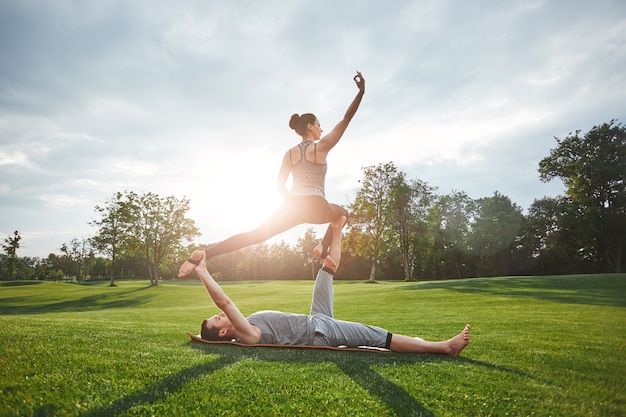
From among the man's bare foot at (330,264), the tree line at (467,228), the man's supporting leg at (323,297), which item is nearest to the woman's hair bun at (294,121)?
the man's bare foot at (330,264)

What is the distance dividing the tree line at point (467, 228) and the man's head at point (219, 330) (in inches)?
1295

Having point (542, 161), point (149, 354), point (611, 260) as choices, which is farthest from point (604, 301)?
point (542, 161)

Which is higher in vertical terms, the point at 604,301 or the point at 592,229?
the point at 592,229

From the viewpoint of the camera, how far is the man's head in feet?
15.5

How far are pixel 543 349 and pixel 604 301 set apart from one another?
32.3 feet

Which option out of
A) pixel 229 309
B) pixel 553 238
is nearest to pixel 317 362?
pixel 229 309

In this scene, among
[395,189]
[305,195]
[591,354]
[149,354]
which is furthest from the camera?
[395,189]

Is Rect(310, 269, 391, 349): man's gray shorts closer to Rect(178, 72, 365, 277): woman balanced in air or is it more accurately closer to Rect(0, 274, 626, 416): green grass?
Rect(0, 274, 626, 416): green grass

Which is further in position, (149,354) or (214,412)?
(149,354)

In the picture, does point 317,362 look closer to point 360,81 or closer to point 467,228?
point 360,81

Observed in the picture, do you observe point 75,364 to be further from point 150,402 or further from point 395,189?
point 395,189

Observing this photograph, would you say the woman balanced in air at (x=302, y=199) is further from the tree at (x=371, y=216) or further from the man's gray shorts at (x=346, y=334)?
the tree at (x=371, y=216)

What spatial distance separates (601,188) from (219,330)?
165 feet

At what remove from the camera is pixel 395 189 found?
127 ft
